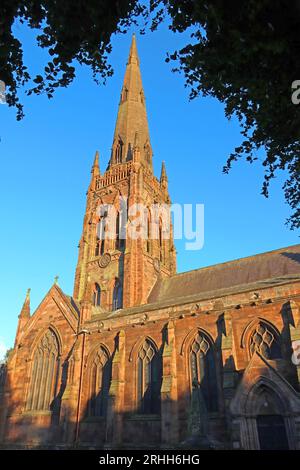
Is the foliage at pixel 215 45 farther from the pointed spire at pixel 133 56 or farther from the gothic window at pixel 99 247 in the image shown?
the pointed spire at pixel 133 56

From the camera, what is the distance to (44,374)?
25.9 m

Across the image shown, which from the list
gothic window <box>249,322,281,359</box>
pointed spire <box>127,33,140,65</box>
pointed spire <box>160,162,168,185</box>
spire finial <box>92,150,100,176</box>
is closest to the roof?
gothic window <box>249,322,281,359</box>

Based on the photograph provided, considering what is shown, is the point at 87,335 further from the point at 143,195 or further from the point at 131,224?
the point at 143,195

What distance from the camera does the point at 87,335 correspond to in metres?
24.9

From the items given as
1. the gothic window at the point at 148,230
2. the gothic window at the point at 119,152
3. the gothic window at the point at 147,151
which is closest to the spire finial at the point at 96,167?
the gothic window at the point at 119,152

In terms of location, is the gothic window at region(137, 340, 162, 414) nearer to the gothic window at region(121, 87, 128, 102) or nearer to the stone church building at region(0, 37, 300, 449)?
the stone church building at region(0, 37, 300, 449)

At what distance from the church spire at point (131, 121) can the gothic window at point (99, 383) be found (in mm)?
22457

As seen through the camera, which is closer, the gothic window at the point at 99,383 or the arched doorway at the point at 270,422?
the arched doorway at the point at 270,422

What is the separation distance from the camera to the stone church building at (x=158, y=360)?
1620 cm

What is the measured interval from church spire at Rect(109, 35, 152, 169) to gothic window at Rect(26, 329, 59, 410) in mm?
21565

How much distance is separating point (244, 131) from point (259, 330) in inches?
522

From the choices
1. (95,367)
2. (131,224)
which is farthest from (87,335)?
(131,224)

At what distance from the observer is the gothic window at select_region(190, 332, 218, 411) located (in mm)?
18805

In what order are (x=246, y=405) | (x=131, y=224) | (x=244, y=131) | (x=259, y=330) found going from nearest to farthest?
1. (x=244, y=131)
2. (x=246, y=405)
3. (x=259, y=330)
4. (x=131, y=224)
